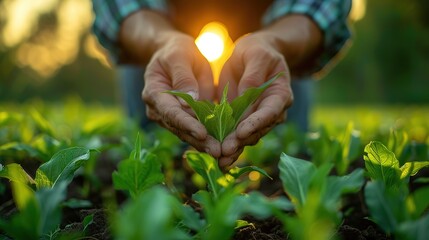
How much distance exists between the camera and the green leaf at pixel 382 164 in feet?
3.89

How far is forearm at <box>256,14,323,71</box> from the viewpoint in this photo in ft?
7.14

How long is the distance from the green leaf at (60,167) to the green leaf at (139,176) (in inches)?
4.3

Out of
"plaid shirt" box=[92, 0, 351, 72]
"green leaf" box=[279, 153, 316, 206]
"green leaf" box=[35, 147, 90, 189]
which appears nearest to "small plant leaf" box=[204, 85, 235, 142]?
"green leaf" box=[279, 153, 316, 206]

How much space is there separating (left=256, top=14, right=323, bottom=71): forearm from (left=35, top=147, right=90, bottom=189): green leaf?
106 centimetres

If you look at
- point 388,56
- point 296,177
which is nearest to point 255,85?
point 296,177

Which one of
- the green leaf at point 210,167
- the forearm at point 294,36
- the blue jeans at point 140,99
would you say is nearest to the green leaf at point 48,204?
the green leaf at point 210,167

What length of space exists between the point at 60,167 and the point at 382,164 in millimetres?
848

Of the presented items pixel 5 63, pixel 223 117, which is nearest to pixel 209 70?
pixel 223 117

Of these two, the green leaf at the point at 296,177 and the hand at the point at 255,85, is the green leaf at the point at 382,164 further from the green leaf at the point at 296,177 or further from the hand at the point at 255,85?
the hand at the point at 255,85

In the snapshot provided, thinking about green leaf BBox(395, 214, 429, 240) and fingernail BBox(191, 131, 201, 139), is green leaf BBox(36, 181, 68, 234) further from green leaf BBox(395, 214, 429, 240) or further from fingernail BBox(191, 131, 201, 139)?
green leaf BBox(395, 214, 429, 240)

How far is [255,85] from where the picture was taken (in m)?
1.63

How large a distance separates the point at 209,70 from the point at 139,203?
1.20 meters

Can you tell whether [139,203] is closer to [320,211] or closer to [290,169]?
[320,211]

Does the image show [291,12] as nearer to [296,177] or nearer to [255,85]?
[255,85]
